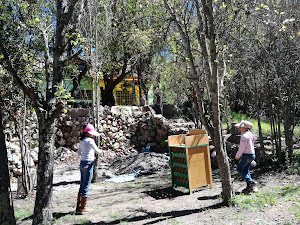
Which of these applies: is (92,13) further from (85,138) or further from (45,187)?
(45,187)

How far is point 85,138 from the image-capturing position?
5.24 metres

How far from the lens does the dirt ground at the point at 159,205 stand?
170 inches

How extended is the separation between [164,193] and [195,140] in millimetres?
1468

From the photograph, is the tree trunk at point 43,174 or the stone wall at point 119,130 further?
the stone wall at point 119,130

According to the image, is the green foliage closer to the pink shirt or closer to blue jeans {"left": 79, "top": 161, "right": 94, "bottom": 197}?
the pink shirt

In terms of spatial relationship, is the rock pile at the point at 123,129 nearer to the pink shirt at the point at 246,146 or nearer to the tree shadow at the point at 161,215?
the pink shirt at the point at 246,146

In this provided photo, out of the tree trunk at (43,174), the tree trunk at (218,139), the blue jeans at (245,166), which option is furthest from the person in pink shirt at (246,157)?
the tree trunk at (43,174)

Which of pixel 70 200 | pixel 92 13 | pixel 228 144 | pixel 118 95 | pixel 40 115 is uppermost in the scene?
pixel 92 13

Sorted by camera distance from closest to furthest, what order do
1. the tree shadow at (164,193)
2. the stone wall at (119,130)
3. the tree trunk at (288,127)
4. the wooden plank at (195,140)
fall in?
1. the wooden plank at (195,140)
2. the tree shadow at (164,193)
3. the tree trunk at (288,127)
4. the stone wall at (119,130)

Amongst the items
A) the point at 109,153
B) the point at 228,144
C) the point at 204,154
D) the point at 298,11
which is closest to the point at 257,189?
the point at 204,154

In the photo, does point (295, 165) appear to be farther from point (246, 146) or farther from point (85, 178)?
point (85, 178)

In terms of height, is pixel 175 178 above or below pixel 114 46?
below

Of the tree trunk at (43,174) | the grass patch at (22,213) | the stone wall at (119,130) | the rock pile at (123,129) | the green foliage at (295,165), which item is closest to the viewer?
the tree trunk at (43,174)

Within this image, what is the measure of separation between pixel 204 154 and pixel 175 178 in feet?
3.10
